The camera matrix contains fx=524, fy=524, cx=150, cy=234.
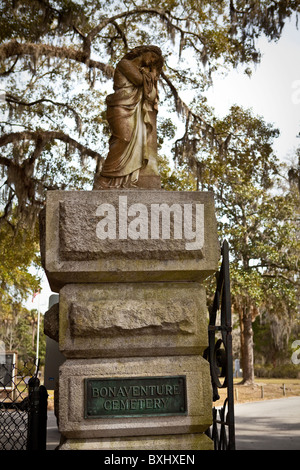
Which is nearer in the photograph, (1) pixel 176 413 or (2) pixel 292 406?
(1) pixel 176 413

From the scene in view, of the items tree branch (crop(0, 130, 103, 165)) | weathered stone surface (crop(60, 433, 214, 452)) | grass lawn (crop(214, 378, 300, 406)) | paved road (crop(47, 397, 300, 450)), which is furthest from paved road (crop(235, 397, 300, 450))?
tree branch (crop(0, 130, 103, 165))

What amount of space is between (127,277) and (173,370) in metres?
0.67

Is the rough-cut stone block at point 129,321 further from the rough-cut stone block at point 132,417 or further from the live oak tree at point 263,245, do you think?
the live oak tree at point 263,245

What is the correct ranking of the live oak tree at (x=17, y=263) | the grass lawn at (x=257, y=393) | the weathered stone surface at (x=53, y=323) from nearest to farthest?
the weathered stone surface at (x=53, y=323) → the live oak tree at (x=17, y=263) → the grass lawn at (x=257, y=393)

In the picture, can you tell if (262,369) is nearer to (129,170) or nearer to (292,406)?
(292,406)

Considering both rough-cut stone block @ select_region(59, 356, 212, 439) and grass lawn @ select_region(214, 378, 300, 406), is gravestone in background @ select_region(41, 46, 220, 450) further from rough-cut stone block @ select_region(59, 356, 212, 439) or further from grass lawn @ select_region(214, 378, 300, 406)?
grass lawn @ select_region(214, 378, 300, 406)

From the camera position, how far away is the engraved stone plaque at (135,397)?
3.27 m

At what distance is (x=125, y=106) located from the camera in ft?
13.8

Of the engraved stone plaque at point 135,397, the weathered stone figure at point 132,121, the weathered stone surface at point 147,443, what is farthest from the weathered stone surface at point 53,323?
the weathered stone figure at point 132,121

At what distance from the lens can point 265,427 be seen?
1356 centimetres

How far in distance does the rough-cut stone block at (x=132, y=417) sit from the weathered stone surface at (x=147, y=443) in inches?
1.2

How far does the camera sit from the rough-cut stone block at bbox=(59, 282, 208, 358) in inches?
131

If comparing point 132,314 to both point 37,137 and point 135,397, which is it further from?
point 37,137
